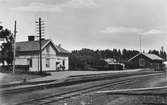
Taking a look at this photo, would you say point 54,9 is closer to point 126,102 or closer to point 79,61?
point 126,102

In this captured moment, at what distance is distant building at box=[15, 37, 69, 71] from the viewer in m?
51.1

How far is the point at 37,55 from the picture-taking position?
50.9 m

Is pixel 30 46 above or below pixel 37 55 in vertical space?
above

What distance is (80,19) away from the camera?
12.9 m

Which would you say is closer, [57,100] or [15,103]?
[15,103]

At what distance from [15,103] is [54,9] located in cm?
452

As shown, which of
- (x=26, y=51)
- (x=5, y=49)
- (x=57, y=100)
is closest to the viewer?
(x=57, y=100)

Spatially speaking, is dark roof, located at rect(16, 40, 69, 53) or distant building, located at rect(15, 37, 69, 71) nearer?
distant building, located at rect(15, 37, 69, 71)

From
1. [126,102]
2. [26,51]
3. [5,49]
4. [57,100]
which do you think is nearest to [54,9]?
[57,100]

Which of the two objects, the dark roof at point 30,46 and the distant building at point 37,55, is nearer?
the distant building at point 37,55

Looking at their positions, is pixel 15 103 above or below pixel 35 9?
below

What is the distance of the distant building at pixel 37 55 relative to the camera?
5109cm

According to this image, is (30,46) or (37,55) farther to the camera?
(30,46)

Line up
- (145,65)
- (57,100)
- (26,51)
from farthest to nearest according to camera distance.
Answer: (145,65), (26,51), (57,100)
